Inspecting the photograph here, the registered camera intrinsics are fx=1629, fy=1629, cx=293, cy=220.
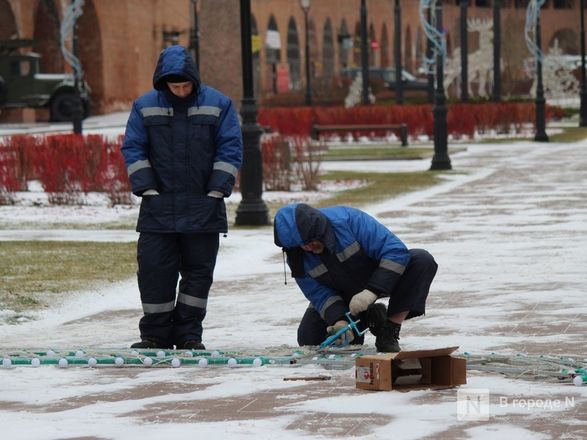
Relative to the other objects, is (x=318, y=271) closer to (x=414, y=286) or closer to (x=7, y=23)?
(x=414, y=286)

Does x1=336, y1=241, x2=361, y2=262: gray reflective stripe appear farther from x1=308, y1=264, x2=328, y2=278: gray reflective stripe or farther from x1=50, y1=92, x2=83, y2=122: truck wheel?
x1=50, y1=92, x2=83, y2=122: truck wheel

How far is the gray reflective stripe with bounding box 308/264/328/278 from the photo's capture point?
892 cm

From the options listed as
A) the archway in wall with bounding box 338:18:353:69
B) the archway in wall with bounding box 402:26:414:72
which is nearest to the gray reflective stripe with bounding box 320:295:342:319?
the archway in wall with bounding box 338:18:353:69

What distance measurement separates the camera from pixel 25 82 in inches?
2267

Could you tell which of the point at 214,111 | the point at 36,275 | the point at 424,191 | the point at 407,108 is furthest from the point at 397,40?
the point at 214,111

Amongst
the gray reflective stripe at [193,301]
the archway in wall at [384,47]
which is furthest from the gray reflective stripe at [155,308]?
the archway in wall at [384,47]

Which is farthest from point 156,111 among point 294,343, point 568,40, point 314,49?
point 568,40

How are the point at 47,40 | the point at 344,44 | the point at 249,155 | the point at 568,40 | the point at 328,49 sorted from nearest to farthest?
the point at 249,155 < the point at 47,40 < the point at 344,44 < the point at 328,49 < the point at 568,40

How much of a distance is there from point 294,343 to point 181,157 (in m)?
1.34

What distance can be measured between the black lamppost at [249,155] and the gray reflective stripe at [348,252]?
33.2ft

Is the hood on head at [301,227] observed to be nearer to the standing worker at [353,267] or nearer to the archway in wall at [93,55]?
the standing worker at [353,267]

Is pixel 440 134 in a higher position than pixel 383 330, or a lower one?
lower

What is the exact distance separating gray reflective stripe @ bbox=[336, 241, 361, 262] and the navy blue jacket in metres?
1.01

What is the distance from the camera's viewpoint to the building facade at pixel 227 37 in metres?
38.9
